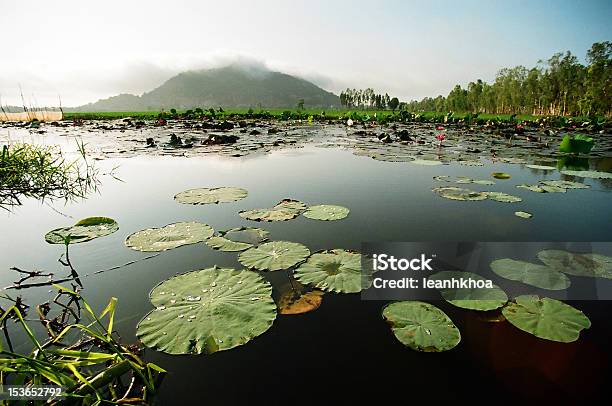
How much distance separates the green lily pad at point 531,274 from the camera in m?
2.50

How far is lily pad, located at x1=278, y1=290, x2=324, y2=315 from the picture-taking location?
2273 mm

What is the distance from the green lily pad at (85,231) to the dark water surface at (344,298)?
113 millimetres

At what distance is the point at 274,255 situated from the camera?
2.99 metres

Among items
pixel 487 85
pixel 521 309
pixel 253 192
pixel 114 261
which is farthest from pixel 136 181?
pixel 487 85

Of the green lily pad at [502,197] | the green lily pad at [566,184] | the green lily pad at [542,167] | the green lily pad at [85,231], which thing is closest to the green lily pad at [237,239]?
the green lily pad at [85,231]

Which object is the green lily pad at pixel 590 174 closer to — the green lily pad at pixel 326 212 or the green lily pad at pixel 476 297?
the green lily pad at pixel 326 212

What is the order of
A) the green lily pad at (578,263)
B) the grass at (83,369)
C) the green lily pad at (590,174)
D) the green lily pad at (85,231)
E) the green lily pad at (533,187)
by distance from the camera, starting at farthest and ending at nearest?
the green lily pad at (590,174) → the green lily pad at (533,187) → the green lily pad at (85,231) → the green lily pad at (578,263) → the grass at (83,369)

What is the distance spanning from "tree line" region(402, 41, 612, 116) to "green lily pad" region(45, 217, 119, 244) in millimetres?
56008

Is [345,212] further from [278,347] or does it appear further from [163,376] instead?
[163,376]

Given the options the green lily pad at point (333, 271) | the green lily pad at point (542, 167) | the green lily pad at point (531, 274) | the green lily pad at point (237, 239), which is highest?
the green lily pad at point (542, 167)

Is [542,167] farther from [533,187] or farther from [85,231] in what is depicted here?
[85,231]

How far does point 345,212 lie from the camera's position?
4.17m

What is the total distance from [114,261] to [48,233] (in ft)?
4.34

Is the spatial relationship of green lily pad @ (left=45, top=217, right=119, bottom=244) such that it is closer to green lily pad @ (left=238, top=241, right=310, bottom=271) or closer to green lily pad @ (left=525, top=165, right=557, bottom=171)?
green lily pad @ (left=238, top=241, right=310, bottom=271)
